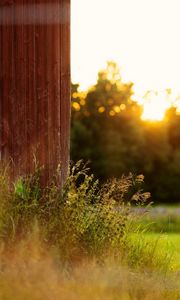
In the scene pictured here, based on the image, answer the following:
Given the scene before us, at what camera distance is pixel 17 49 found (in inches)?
292

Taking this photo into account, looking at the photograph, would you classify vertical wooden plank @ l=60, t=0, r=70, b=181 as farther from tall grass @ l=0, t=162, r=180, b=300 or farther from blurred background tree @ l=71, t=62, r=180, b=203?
blurred background tree @ l=71, t=62, r=180, b=203

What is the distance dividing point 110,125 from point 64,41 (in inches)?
1087

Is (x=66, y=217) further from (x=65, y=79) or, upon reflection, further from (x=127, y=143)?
(x=127, y=143)

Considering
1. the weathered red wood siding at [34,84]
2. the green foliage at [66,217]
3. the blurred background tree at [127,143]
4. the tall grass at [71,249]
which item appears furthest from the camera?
the blurred background tree at [127,143]

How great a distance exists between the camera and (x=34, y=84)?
7371 mm

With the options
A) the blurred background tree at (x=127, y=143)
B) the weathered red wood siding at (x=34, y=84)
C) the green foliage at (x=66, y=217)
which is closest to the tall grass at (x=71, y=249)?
the green foliage at (x=66, y=217)

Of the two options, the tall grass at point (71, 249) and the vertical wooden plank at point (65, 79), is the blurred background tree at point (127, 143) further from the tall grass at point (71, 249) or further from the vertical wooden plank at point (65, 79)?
the tall grass at point (71, 249)

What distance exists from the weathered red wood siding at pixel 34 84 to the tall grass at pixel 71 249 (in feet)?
0.92

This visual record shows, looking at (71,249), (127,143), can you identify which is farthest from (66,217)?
(127,143)

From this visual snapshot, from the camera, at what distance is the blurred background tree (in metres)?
33.2

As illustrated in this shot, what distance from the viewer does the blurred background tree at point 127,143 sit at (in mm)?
33250

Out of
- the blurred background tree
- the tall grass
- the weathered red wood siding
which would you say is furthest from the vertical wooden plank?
the blurred background tree

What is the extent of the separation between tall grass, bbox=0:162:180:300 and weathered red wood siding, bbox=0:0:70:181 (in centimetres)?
28

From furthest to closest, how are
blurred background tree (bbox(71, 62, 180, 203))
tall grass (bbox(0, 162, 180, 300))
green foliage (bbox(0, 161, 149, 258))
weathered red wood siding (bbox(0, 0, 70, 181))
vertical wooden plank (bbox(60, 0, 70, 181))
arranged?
blurred background tree (bbox(71, 62, 180, 203)), vertical wooden plank (bbox(60, 0, 70, 181)), weathered red wood siding (bbox(0, 0, 70, 181)), green foliage (bbox(0, 161, 149, 258)), tall grass (bbox(0, 162, 180, 300))
